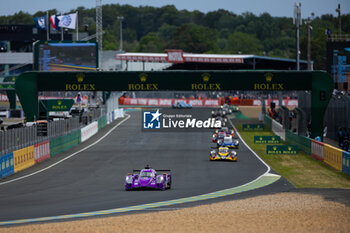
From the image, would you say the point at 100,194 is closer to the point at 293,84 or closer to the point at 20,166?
the point at 20,166

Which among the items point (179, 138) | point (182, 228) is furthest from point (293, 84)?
point (182, 228)

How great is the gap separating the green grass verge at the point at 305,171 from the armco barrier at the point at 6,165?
1389 cm

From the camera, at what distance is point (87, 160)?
41.1 meters

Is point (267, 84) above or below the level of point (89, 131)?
above

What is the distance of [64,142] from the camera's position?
4756 centimetres

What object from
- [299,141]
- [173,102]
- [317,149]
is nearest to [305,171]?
[317,149]

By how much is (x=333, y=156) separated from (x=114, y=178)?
1246cm

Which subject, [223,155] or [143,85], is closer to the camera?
[223,155]

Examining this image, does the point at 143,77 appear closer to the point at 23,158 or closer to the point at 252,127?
the point at 23,158

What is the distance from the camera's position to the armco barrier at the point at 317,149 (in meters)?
39.6

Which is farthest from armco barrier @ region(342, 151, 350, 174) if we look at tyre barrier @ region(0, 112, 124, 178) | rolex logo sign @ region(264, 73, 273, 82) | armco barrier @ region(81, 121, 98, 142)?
armco barrier @ region(81, 121, 98, 142)

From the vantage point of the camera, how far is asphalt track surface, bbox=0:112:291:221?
79.4 feet

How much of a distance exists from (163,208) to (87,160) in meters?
18.5

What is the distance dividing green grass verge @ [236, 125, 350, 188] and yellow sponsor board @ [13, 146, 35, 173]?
13.8 metres
